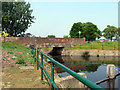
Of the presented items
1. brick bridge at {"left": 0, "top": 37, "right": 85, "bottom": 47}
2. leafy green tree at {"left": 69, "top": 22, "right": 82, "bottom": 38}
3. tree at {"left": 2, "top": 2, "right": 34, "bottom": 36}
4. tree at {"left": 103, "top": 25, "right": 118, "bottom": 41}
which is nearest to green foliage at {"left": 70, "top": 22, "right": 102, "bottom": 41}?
leafy green tree at {"left": 69, "top": 22, "right": 82, "bottom": 38}

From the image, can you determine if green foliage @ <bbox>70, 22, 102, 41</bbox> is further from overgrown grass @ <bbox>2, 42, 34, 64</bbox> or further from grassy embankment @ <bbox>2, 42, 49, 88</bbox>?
grassy embankment @ <bbox>2, 42, 49, 88</bbox>

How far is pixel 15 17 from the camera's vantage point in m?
31.0

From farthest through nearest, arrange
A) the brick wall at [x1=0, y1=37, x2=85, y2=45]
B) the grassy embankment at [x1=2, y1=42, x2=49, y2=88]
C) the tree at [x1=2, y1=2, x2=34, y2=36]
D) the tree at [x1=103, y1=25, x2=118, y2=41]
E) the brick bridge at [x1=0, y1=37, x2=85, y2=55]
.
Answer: the tree at [x1=103, y1=25, x2=118, y2=41] < the tree at [x1=2, y1=2, x2=34, y2=36] < the brick bridge at [x1=0, y1=37, x2=85, y2=55] < the brick wall at [x1=0, y1=37, x2=85, y2=45] < the grassy embankment at [x1=2, y1=42, x2=49, y2=88]

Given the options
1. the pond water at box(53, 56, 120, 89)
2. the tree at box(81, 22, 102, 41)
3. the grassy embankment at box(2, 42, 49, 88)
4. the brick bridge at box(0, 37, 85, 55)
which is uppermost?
the tree at box(81, 22, 102, 41)

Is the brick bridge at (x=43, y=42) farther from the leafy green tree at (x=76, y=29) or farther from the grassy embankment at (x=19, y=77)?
the leafy green tree at (x=76, y=29)

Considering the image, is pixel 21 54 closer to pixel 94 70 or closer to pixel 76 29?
pixel 94 70

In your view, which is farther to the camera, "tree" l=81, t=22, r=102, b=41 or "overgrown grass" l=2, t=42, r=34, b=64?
"tree" l=81, t=22, r=102, b=41

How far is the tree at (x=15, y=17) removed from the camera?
30961mm

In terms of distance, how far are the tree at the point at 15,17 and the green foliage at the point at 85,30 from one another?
103ft

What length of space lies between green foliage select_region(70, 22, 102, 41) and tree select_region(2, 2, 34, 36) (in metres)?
31.5

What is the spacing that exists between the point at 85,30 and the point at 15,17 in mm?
36100

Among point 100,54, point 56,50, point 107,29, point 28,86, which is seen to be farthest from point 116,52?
point 107,29

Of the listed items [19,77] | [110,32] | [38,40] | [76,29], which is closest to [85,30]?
[76,29]

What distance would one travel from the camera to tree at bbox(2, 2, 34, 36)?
3096 cm
